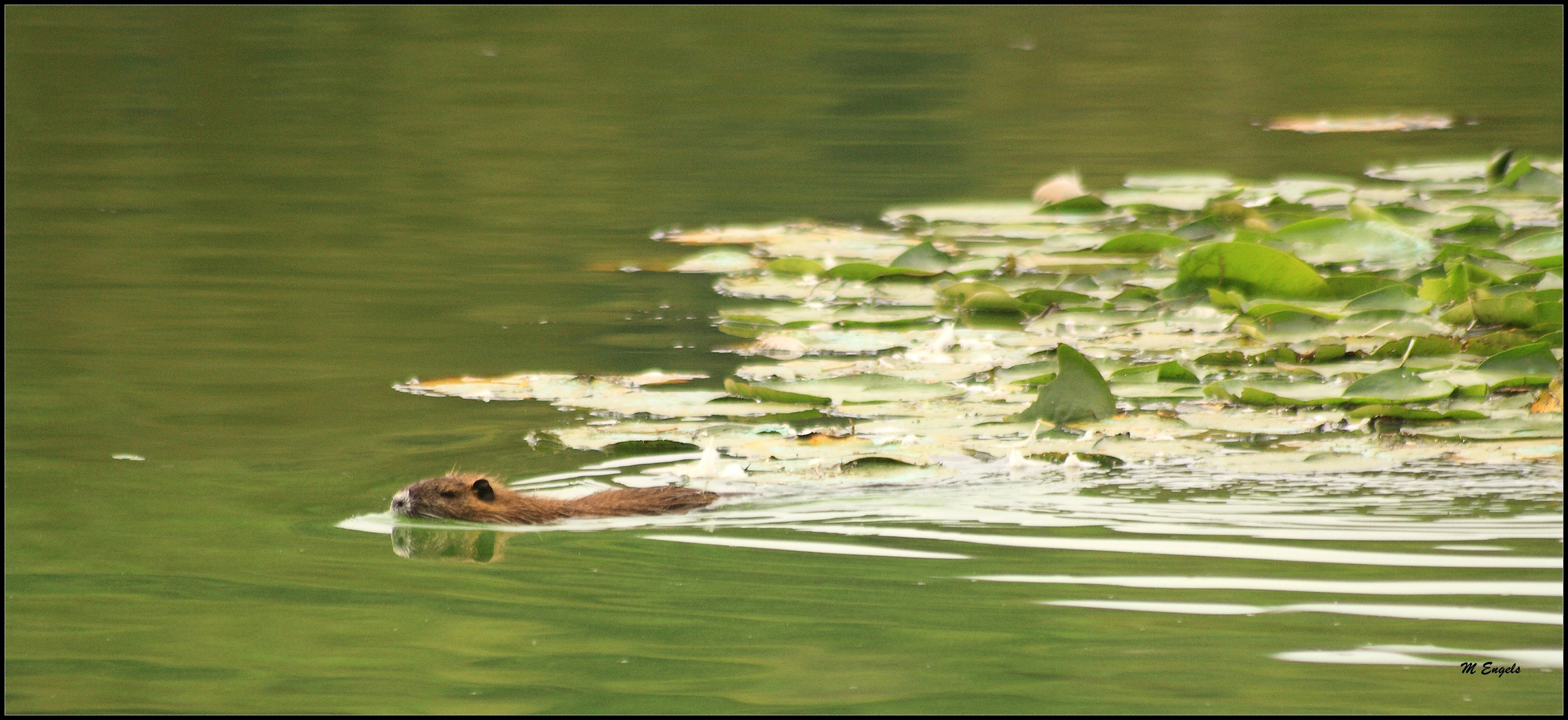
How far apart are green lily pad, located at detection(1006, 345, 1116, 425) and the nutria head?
111 cm

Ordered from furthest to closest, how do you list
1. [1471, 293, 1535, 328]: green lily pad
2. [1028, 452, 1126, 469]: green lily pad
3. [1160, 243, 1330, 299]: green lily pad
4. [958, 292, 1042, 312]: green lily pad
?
[958, 292, 1042, 312]: green lily pad → [1160, 243, 1330, 299]: green lily pad → [1471, 293, 1535, 328]: green lily pad → [1028, 452, 1126, 469]: green lily pad

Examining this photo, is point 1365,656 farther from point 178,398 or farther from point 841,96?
point 841,96

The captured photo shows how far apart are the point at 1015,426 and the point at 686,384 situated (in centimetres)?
94

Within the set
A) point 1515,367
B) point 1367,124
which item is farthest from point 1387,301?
point 1367,124

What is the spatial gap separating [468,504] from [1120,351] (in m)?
1.89

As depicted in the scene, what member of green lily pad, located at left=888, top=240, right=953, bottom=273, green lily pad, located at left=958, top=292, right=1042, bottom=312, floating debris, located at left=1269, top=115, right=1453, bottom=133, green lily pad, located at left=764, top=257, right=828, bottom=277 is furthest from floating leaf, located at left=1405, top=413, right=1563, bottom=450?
floating debris, located at left=1269, top=115, right=1453, bottom=133

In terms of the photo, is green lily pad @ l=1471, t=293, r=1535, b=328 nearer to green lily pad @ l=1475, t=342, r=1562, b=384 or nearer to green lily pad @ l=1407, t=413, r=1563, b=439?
green lily pad @ l=1475, t=342, r=1562, b=384

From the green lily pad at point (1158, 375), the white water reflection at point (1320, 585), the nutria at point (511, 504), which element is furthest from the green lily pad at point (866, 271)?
the white water reflection at point (1320, 585)

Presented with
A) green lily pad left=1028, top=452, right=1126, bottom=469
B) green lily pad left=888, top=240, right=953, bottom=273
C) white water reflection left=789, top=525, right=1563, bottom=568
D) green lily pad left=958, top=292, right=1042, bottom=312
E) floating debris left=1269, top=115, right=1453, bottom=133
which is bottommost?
white water reflection left=789, top=525, right=1563, bottom=568

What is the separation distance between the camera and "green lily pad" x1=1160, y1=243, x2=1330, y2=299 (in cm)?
526

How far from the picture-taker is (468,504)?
3678mm

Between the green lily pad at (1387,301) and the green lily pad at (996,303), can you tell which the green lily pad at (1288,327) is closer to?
the green lily pad at (1387,301)

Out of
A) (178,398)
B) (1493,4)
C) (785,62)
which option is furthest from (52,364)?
(1493,4)
